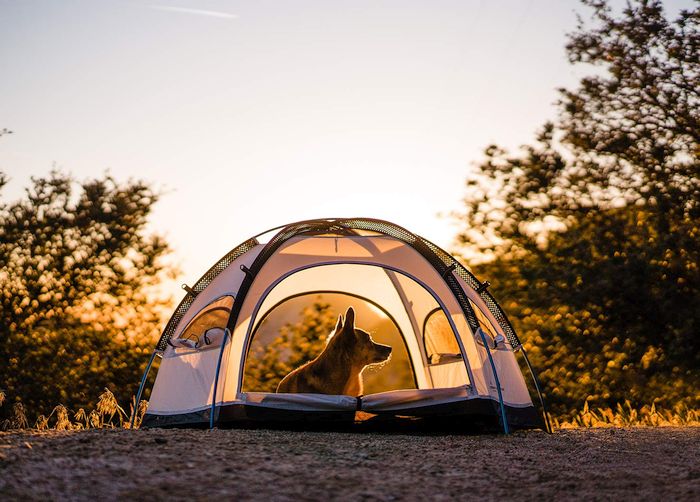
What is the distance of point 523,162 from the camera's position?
1223 cm

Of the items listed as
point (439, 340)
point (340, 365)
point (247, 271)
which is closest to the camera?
point (247, 271)

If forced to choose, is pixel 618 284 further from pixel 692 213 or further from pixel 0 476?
pixel 0 476

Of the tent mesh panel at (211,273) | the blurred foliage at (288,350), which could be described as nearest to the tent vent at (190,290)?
the tent mesh panel at (211,273)

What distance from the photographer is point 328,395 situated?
23.1ft

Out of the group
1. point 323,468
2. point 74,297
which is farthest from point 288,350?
point 323,468

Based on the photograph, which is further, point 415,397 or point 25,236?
point 25,236

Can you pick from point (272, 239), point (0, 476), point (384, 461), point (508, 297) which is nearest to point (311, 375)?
point (272, 239)

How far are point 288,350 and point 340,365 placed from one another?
483cm

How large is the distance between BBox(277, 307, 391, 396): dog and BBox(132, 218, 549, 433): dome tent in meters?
0.79

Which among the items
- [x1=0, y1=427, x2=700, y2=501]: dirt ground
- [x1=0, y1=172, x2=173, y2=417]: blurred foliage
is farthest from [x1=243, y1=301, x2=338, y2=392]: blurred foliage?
[x1=0, y1=427, x2=700, y2=501]: dirt ground

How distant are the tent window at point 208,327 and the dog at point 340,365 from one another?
1.15m

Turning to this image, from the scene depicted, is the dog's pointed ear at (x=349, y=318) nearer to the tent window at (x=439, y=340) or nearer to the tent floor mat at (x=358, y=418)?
the tent window at (x=439, y=340)

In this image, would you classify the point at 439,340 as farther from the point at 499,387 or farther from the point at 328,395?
the point at 328,395

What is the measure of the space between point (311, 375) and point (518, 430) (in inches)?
87.3
